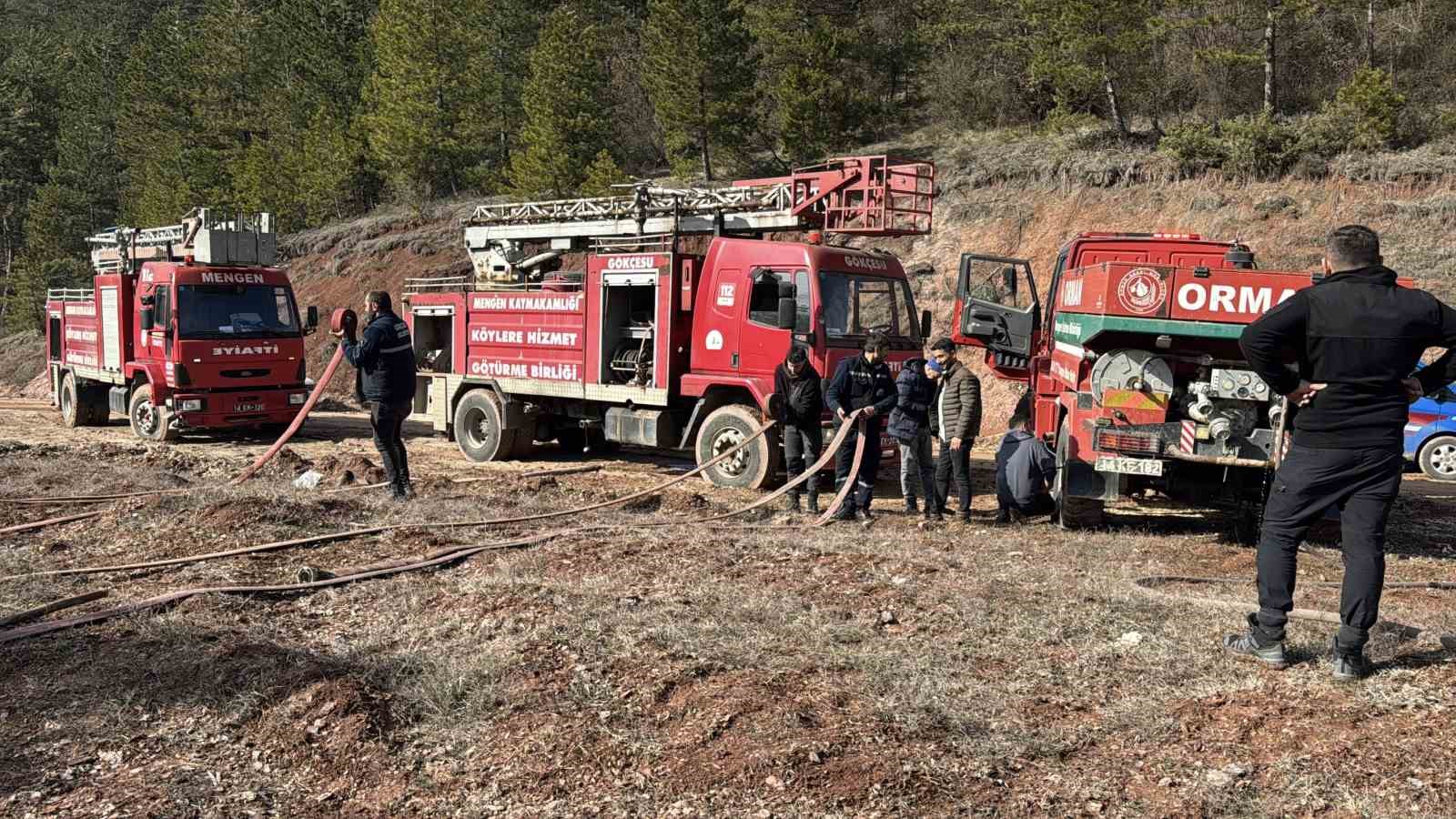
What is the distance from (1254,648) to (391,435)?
749 cm

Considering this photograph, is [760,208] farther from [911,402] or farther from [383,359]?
[383,359]

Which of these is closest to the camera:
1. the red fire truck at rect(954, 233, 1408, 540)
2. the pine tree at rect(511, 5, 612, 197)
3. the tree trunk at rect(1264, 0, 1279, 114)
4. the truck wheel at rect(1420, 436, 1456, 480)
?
the red fire truck at rect(954, 233, 1408, 540)

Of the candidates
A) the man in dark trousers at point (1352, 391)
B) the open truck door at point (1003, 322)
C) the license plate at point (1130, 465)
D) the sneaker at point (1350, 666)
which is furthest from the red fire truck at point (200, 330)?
the sneaker at point (1350, 666)

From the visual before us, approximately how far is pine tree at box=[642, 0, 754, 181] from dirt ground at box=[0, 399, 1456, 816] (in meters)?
22.6

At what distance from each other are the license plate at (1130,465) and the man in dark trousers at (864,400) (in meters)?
2.10

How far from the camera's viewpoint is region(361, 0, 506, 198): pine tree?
114ft

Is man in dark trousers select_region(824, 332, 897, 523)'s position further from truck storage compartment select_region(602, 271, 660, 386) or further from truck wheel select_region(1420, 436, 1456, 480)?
truck wheel select_region(1420, 436, 1456, 480)

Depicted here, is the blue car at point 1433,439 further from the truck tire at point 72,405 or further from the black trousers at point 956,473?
the truck tire at point 72,405

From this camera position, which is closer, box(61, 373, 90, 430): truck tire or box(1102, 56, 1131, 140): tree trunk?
box(61, 373, 90, 430): truck tire

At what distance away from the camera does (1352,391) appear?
4422mm

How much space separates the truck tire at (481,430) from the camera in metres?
14.0

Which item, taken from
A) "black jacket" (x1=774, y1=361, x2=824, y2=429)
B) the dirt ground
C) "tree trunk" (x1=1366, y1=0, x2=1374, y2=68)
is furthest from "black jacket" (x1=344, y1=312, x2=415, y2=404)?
"tree trunk" (x1=1366, y1=0, x2=1374, y2=68)

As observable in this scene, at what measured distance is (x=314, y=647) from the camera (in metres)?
5.42

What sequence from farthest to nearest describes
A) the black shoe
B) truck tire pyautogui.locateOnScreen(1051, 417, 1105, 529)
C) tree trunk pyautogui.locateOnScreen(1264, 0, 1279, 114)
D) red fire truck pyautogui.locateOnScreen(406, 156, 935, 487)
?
1. tree trunk pyautogui.locateOnScreen(1264, 0, 1279, 114)
2. red fire truck pyautogui.locateOnScreen(406, 156, 935, 487)
3. truck tire pyautogui.locateOnScreen(1051, 417, 1105, 529)
4. the black shoe
